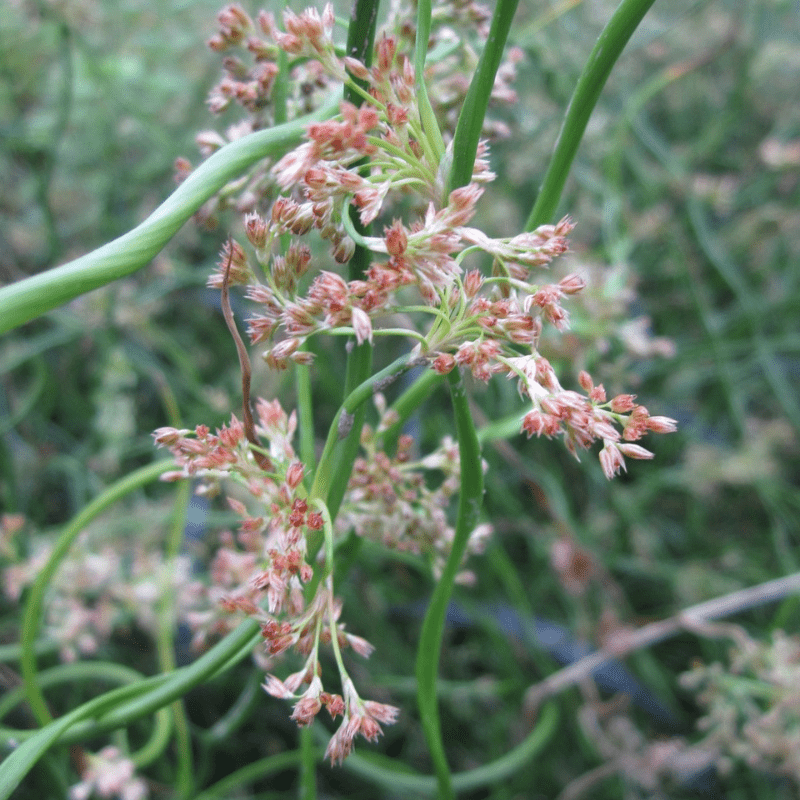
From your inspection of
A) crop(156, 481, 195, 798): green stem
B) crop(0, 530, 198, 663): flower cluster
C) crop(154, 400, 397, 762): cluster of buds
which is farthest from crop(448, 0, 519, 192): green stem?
crop(0, 530, 198, 663): flower cluster

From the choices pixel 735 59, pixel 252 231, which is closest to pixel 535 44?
pixel 735 59

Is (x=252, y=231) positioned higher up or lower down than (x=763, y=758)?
higher up

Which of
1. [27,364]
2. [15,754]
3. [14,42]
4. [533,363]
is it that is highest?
[14,42]

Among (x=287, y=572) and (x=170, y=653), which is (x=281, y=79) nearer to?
(x=287, y=572)

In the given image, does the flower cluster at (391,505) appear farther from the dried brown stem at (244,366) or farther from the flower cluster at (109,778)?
the flower cluster at (109,778)

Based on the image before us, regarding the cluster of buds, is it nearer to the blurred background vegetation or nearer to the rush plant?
the rush plant

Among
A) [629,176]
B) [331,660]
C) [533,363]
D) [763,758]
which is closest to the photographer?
[533,363]

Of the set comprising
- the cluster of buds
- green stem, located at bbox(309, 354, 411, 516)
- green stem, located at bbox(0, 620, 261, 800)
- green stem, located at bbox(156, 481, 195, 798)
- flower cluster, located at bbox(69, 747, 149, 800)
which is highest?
green stem, located at bbox(309, 354, 411, 516)

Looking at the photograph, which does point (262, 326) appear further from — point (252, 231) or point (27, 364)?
point (27, 364)
